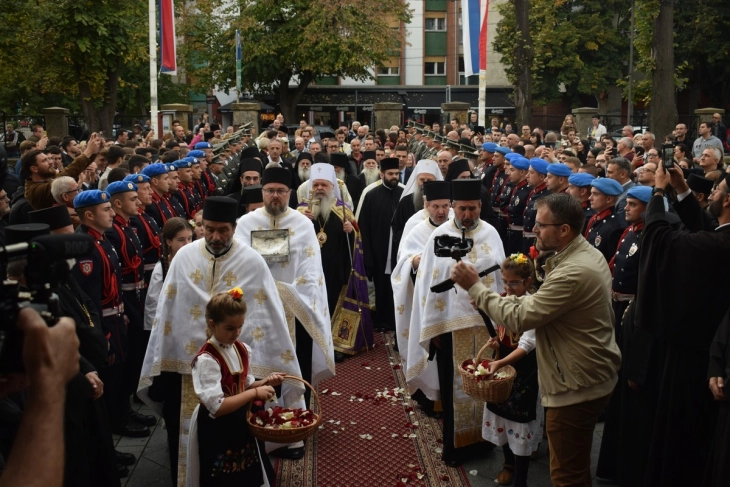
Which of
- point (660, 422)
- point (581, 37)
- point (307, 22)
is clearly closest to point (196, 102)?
point (307, 22)

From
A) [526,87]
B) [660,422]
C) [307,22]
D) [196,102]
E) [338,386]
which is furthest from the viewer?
[196,102]

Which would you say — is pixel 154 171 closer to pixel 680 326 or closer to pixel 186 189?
pixel 186 189

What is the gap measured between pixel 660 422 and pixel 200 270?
3.32 metres

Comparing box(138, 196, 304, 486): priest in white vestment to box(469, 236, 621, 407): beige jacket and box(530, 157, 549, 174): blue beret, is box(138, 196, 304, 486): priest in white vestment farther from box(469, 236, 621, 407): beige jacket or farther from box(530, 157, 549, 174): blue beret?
box(530, 157, 549, 174): blue beret

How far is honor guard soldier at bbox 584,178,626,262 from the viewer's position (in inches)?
292

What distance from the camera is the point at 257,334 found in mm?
5770

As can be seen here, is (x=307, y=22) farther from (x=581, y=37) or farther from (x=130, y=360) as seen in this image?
(x=130, y=360)

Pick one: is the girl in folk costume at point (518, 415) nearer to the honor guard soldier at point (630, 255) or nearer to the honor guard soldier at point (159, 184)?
the honor guard soldier at point (630, 255)

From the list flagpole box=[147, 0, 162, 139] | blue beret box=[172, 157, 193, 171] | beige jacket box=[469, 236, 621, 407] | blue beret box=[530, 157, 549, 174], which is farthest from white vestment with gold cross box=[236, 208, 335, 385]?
flagpole box=[147, 0, 162, 139]

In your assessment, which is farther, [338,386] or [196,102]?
[196,102]

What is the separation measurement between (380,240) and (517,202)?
2.19 metres

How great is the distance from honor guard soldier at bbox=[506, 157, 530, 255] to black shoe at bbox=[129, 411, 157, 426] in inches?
244

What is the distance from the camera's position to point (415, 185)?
9.54m

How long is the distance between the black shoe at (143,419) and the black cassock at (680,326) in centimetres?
423
